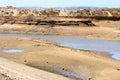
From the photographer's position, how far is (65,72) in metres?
16.8

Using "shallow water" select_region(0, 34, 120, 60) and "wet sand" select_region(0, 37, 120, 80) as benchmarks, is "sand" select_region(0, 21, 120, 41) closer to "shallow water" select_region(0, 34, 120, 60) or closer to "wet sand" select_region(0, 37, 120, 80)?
"shallow water" select_region(0, 34, 120, 60)

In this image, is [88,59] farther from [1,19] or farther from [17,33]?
[1,19]

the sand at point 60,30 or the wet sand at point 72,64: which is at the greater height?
the wet sand at point 72,64

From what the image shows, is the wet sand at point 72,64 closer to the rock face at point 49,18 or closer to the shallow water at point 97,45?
the shallow water at point 97,45

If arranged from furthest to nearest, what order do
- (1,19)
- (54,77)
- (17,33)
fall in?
(1,19)
(17,33)
(54,77)

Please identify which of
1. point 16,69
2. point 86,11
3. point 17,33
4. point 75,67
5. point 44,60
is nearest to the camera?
point 16,69

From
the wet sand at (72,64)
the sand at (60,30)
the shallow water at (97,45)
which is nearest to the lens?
the wet sand at (72,64)

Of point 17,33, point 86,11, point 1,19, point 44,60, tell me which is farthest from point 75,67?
point 86,11

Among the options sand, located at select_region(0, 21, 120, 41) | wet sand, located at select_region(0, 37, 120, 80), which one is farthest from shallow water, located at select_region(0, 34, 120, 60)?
sand, located at select_region(0, 21, 120, 41)

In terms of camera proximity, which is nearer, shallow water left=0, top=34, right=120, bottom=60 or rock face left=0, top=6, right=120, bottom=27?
shallow water left=0, top=34, right=120, bottom=60

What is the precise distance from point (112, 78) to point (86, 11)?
48.0m

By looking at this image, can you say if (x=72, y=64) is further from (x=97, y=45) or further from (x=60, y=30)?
(x=60, y=30)

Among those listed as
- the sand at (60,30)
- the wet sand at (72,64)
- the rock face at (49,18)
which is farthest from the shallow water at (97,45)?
the rock face at (49,18)

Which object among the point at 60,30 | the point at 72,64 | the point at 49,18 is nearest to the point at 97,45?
the point at 72,64
